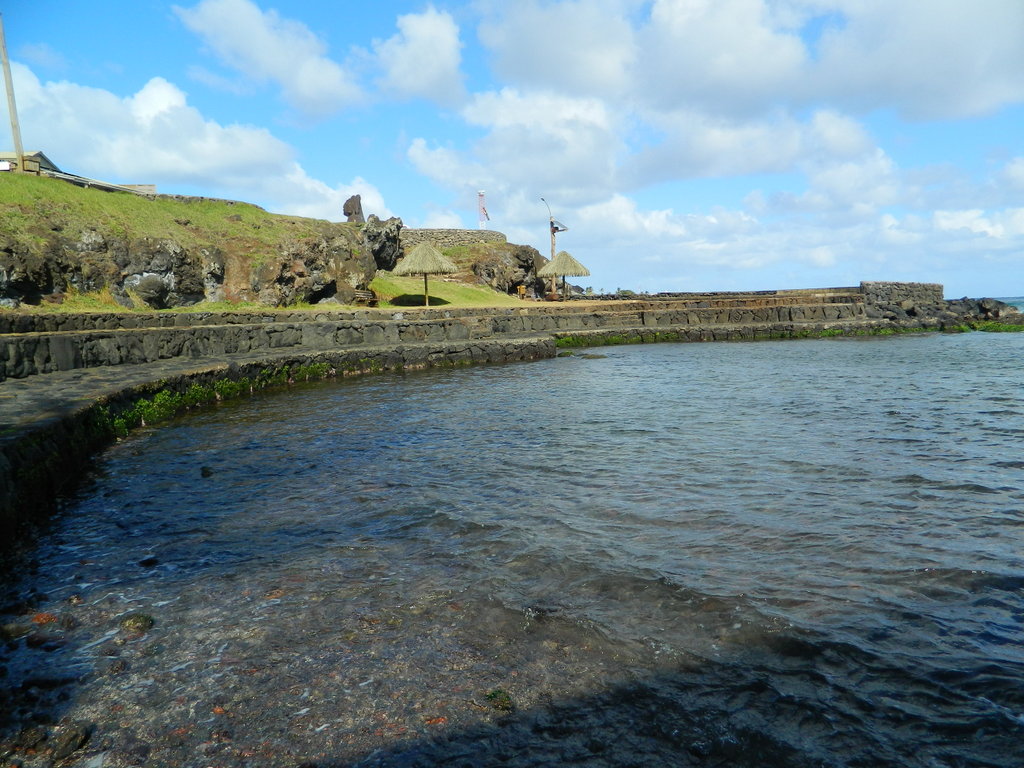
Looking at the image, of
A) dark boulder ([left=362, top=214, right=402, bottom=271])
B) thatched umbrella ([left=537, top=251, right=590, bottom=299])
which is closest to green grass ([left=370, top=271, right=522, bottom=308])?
dark boulder ([left=362, top=214, right=402, bottom=271])

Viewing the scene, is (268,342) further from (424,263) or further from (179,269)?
(424,263)

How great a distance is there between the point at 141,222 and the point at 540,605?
76.5 ft

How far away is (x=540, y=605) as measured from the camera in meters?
3.67

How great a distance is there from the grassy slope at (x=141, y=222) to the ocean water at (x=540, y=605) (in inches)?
564

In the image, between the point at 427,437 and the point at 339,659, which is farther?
the point at 427,437

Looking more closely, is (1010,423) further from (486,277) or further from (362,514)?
(486,277)

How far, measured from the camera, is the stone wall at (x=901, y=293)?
106 feet

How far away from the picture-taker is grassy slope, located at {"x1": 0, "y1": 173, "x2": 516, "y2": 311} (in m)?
18.7

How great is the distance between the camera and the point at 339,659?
314 cm

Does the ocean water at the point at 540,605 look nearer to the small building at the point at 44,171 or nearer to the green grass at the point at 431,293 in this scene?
the small building at the point at 44,171

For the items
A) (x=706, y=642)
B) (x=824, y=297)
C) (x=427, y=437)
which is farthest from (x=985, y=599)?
(x=824, y=297)

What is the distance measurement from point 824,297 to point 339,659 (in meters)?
33.9

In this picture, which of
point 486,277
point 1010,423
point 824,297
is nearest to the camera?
point 1010,423

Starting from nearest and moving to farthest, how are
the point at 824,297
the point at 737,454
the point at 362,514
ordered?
the point at 362,514, the point at 737,454, the point at 824,297
